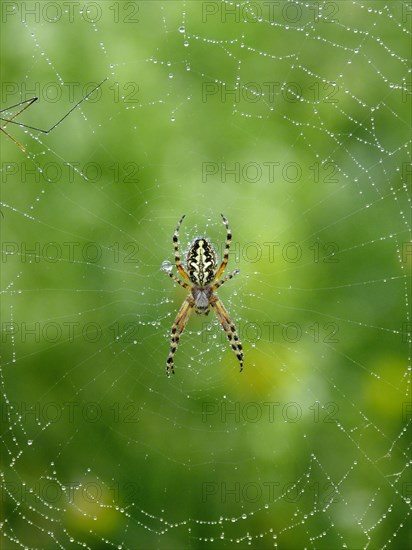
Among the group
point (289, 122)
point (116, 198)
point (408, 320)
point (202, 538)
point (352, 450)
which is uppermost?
point (289, 122)

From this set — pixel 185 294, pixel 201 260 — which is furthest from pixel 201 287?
pixel 201 260

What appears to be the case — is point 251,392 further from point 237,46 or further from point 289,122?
point 237,46

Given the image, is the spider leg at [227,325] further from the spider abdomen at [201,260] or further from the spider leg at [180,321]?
the spider abdomen at [201,260]

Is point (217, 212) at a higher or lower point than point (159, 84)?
lower

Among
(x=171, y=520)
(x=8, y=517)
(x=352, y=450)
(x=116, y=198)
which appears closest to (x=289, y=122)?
(x=116, y=198)

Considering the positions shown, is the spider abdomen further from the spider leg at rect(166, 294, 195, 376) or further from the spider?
the spider leg at rect(166, 294, 195, 376)

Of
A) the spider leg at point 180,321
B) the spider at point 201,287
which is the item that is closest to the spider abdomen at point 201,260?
the spider at point 201,287

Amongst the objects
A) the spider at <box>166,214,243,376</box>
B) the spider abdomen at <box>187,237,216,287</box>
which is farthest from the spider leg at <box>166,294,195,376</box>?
the spider abdomen at <box>187,237,216,287</box>
